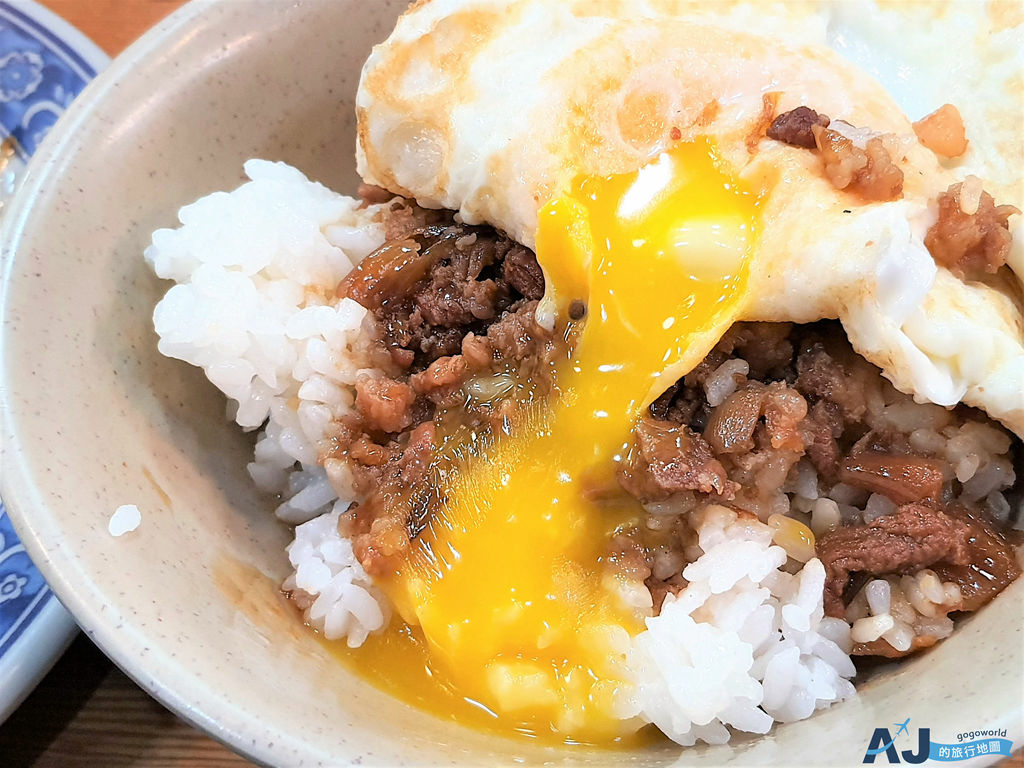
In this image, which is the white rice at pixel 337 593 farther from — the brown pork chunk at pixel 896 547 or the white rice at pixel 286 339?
the brown pork chunk at pixel 896 547

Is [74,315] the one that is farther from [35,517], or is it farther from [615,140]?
[615,140]

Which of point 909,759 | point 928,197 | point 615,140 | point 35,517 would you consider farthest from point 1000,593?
point 35,517

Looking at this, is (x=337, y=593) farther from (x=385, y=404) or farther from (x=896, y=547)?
(x=896, y=547)

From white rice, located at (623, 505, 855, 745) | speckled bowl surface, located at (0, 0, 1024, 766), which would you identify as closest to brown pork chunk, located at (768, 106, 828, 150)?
white rice, located at (623, 505, 855, 745)

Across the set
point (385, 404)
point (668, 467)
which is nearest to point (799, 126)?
point (668, 467)

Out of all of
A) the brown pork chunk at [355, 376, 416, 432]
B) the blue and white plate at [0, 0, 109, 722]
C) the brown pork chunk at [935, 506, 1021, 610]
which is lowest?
the brown pork chunk at [935, 506, 1021, 610]

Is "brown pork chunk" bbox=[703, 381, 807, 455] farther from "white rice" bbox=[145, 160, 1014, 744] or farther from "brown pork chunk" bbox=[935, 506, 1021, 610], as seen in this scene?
"brown pork chunk" bbox=[935, 506, 1021, 610]

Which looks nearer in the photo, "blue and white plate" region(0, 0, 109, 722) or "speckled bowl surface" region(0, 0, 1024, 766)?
"speckled bowl surface" region(0, 0, 1024, 766)
